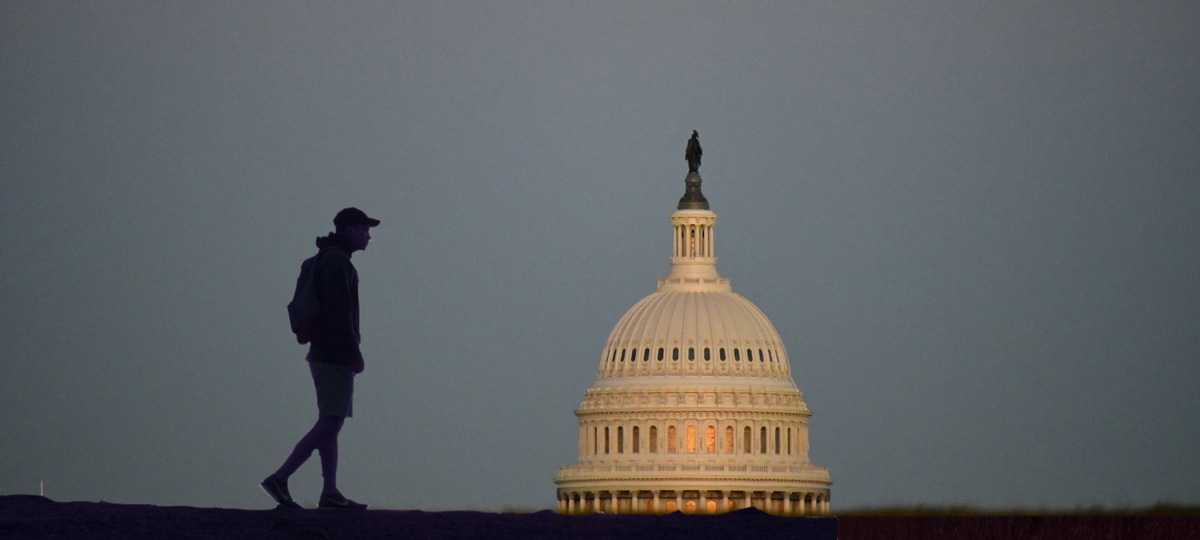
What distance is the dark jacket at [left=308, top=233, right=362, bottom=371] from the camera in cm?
4084

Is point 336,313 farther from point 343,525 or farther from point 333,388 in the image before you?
point 343,525

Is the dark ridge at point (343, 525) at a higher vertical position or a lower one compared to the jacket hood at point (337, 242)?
lower

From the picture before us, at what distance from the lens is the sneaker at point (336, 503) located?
40688 mm

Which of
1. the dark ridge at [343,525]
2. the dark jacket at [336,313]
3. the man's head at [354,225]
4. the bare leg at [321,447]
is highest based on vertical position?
the man's head at [354,225]

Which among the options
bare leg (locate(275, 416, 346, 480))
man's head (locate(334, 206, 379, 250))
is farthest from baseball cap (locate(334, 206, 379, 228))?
bare leg (locate(275, 416, 346, 480))

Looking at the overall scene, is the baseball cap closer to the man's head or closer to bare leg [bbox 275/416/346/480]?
the man's head

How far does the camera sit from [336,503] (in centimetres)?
4088

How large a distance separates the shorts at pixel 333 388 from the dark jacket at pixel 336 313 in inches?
3.8

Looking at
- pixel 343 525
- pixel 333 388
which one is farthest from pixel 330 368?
pixel 343 525

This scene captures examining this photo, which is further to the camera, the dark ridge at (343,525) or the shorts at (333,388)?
the shorts at (333,388)

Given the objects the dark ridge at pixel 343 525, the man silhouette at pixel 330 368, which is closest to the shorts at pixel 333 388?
the man silhouette at pixel 330 368

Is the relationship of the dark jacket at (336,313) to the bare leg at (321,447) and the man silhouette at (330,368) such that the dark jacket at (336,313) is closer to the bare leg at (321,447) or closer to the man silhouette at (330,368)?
the man silhouette at (330,368)

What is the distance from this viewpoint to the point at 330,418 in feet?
133

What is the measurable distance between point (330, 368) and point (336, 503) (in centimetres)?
169
